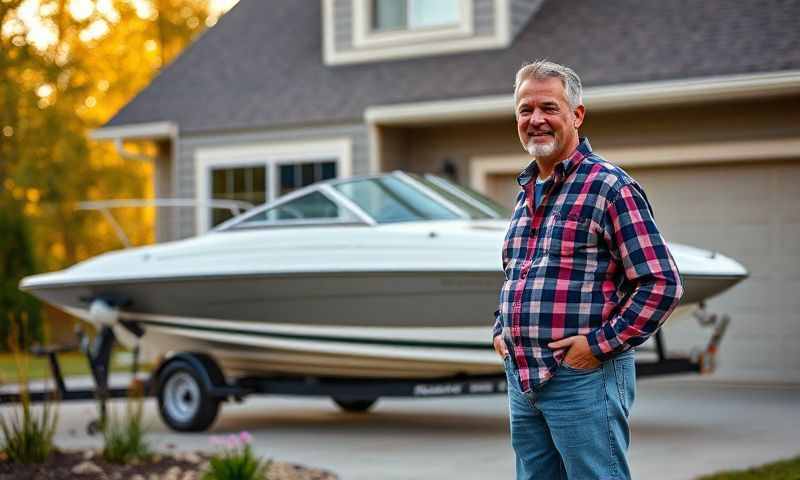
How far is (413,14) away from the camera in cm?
1494

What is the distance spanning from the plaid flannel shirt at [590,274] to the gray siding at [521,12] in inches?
419

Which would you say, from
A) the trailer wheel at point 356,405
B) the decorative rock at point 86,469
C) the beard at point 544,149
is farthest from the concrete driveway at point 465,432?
the beard at point 544,149

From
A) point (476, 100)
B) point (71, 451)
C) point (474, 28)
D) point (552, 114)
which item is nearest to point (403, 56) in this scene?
point (474, 28)

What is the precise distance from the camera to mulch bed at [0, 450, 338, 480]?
708cm

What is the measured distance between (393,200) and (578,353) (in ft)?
19.7

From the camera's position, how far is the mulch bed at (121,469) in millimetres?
7078

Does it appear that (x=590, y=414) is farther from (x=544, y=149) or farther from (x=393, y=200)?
(x=393, y=200)

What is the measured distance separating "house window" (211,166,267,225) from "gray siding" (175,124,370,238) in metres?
0.32

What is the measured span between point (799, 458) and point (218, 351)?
4650 mm

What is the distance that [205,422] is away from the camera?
995 cm

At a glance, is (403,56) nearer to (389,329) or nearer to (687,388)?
(687,388)

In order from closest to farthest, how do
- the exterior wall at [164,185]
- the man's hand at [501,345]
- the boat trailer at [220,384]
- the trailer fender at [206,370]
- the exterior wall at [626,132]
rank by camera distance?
1. the man's hand at [501,345]
2. the boat trailer at [220,384]
3. the trailer fender at [206,370]
4. the exterior wall at [626,132]
5. the exterior wall at [164,185]

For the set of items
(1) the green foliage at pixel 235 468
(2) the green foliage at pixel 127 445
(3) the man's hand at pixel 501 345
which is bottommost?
(2) the green foliage at pixel 127 445

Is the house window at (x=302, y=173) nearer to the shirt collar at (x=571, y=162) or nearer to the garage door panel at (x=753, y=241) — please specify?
the garage door panel at (x=753, y=241)
